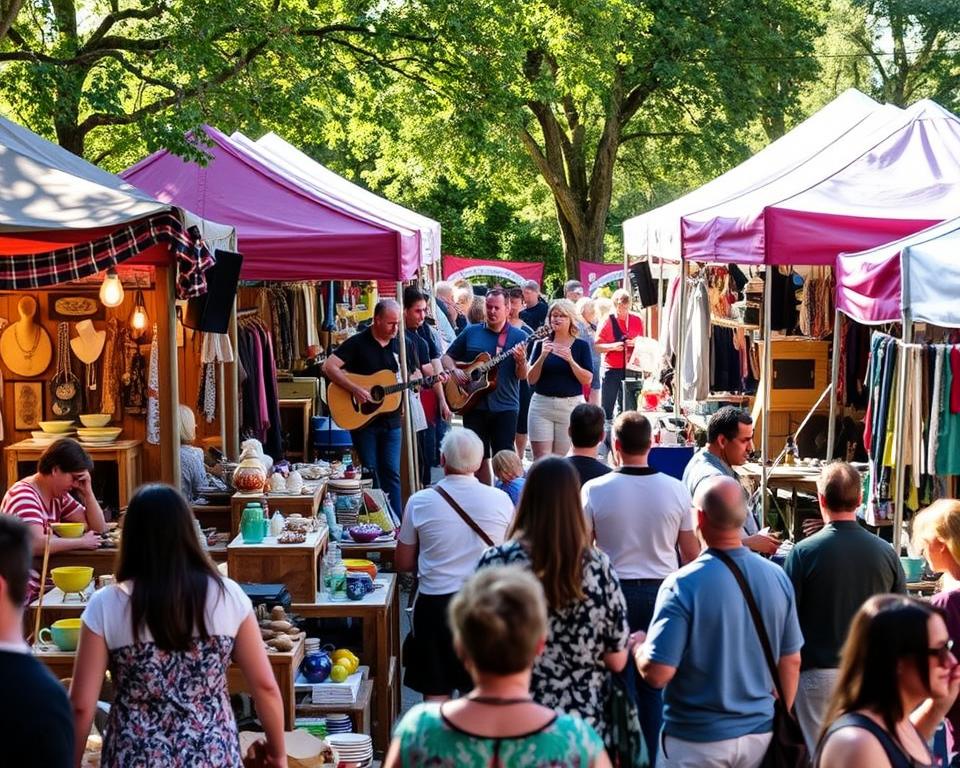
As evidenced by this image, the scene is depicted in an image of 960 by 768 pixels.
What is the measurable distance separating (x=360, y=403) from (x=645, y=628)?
5.29 m

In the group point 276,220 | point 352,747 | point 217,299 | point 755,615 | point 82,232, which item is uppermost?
point 276,220

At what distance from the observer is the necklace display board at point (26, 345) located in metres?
10.5

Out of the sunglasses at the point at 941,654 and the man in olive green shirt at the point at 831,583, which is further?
the man in olive green shirt at the point at 831,583

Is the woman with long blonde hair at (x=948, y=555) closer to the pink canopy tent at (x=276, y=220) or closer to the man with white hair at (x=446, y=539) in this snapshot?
the man with white hair at (x=446, y=539)

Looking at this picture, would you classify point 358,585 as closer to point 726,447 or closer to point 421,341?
point 726,447

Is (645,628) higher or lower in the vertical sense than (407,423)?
lower

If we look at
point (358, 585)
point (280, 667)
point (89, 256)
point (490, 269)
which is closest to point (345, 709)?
point (280, 667)

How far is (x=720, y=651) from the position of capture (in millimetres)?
4730

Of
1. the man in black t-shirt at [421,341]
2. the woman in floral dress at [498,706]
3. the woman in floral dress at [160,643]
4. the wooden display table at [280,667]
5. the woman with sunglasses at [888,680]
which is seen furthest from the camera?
the man in black t-shirt at [421,341]

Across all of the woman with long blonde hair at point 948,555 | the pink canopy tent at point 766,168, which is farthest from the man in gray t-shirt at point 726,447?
the pink canopy tent at point 766,168

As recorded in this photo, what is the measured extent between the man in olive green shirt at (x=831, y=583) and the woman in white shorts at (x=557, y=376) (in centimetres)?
568

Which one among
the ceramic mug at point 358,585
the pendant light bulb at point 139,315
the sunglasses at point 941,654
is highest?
the pendant light bulb at point 139,315

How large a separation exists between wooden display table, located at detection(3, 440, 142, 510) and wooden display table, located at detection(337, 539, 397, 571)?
2.27 metres

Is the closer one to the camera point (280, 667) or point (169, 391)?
point (280, 667)
